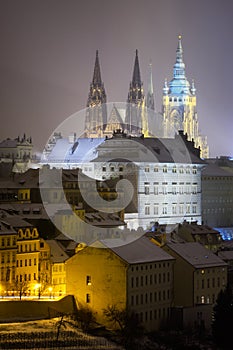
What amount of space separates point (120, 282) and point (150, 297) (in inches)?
61.1

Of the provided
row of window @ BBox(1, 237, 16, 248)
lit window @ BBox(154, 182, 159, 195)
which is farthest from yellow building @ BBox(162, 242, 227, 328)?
lit window @ BBox(154, 182, 159, 195)

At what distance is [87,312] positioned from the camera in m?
44.7

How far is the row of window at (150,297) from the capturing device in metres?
45.4

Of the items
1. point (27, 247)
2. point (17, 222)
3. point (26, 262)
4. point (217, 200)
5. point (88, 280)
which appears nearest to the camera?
point (88, 280)

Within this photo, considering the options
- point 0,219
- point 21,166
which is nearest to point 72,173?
point 0,219

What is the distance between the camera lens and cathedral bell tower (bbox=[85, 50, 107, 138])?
4129 inches

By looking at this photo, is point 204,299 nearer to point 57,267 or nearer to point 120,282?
point 120,282

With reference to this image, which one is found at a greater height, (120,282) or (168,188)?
(168,188)

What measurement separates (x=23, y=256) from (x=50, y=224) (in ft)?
16.6

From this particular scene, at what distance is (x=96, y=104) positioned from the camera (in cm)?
10675

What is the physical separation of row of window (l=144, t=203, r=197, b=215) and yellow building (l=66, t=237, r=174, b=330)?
85.3ft

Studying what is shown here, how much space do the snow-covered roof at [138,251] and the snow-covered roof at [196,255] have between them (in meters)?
0.84

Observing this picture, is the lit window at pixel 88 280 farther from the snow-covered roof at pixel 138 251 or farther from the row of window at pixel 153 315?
the row of window at pixel 153 315

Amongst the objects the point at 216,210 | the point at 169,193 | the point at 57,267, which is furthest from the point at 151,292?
the point at 216,210
